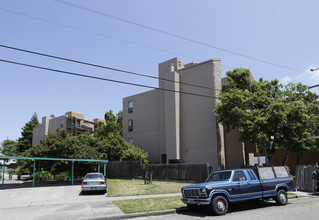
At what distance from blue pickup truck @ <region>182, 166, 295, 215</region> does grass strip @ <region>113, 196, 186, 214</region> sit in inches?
39.9

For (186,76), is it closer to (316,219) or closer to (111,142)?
(111,142)

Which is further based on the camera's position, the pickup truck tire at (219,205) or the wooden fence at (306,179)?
the wooden fence at (306,179)

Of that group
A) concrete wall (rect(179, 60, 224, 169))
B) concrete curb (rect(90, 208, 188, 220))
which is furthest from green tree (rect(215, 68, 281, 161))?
concrete curb (rect(90, 208, 188, 220))

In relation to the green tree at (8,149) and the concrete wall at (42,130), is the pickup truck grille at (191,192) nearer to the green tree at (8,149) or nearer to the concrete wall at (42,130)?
the concrete wall at (42,130)

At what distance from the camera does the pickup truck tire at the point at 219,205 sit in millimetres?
9438

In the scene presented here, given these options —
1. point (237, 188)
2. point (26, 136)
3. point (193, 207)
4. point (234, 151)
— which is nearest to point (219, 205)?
point (237, 188)

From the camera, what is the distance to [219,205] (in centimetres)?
959

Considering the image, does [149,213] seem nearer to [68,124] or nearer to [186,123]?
[186,123]

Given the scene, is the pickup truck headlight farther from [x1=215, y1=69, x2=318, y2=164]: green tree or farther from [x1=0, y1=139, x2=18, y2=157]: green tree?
A: [x1=0, y1=139, x2=18, y2=157]: green tree

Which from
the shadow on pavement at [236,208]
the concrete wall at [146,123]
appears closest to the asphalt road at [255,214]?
the shadow on pavement at [236,208]

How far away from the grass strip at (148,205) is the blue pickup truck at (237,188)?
101cm

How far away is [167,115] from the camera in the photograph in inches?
1237

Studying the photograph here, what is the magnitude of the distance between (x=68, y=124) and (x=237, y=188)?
163ft

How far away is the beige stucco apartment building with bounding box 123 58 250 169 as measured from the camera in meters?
27.9
